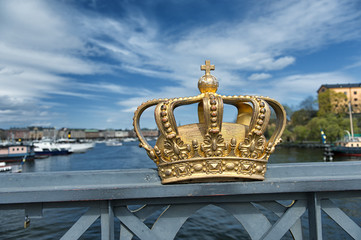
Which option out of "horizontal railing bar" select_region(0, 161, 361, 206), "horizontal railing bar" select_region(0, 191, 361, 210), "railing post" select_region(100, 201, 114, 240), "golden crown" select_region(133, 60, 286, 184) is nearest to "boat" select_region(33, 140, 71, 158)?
"horizontal railing bar" select_region(0, 161, 361, 206)

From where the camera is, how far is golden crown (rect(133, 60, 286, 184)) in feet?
7.97

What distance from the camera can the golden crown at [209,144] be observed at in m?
2.43

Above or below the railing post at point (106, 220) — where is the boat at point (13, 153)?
below

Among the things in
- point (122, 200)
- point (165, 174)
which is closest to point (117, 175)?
point (122, 200)

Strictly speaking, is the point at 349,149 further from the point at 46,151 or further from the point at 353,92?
the point at 46,151

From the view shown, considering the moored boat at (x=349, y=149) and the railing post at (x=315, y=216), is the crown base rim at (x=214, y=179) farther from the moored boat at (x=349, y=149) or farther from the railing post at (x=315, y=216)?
the moored boat at (x=349, y=149)

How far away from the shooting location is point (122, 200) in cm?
231

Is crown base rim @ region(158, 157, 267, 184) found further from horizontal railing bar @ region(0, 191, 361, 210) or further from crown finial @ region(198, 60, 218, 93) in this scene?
crown finial @ region(198, 60, 218, 93)

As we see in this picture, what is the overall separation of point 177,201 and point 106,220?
2.17 ft

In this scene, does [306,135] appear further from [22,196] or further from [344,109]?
[22,196]

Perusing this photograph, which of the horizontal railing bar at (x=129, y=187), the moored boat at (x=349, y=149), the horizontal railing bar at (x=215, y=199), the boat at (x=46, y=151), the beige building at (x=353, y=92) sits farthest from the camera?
the beige building at (x=353, y=92)

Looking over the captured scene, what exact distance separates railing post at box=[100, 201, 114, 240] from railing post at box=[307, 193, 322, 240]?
187cm

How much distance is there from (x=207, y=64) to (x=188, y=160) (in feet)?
3.65

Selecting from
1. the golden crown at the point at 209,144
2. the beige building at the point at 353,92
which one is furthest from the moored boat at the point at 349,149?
the beige building at the point at 353,92
